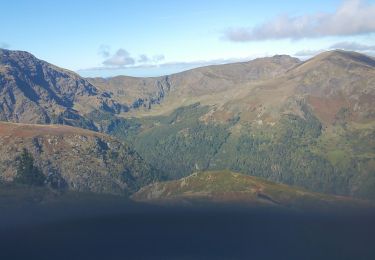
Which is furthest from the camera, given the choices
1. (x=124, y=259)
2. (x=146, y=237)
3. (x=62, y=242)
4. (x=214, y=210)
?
(x=214, y=210)

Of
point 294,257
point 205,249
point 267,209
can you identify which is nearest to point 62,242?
point 205,249

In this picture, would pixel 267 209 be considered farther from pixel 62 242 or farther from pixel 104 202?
pixel 62 242

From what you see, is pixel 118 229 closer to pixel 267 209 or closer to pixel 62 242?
pixel 62 242

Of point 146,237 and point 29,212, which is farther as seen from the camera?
point 29,212

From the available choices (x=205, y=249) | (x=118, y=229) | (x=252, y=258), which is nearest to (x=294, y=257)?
(x=252, y=258)

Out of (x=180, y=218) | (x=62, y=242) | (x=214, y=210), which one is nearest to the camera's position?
(x=62, y=242)

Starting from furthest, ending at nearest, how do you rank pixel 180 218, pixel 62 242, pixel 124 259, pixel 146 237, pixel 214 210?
pixel 214 210
pixel 180 218
pixel 146 237
pixel 62 242
pixel 124 259
